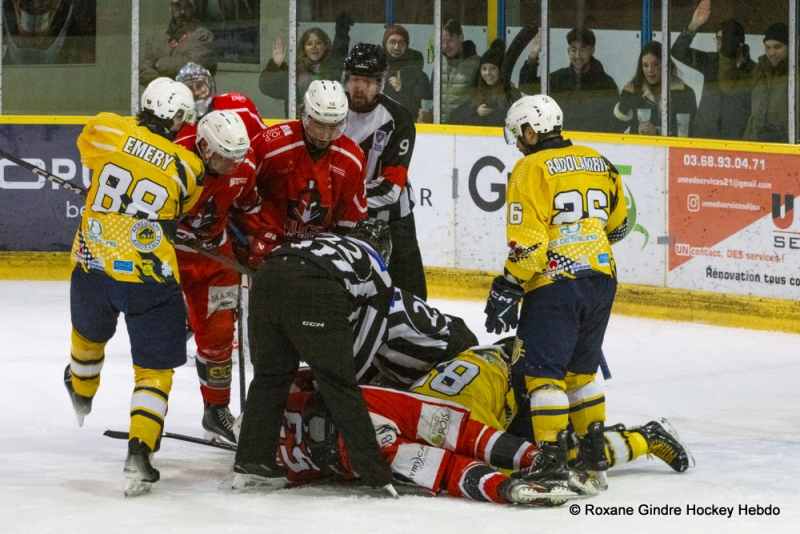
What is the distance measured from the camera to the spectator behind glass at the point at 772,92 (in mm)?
6703

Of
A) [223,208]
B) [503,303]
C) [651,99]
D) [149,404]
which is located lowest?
[149,404]

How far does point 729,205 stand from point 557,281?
125 inches

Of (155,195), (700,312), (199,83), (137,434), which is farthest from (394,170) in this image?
(700,312)

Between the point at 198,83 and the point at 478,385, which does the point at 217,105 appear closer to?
the point at 198,83

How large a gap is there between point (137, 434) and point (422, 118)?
4.58 m

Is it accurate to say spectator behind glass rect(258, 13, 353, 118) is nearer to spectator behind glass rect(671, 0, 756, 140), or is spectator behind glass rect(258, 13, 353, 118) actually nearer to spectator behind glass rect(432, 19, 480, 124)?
spectator behind glass rect(432, 19, 480, 124)

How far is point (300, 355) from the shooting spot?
3.62 meters

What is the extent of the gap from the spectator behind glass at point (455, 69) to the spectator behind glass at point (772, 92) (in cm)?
184

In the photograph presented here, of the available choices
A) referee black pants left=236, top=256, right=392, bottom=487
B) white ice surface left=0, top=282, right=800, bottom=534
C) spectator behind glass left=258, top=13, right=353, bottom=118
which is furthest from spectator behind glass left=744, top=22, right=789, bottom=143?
referee black pants left=236, top=256, right=392, bottom=487

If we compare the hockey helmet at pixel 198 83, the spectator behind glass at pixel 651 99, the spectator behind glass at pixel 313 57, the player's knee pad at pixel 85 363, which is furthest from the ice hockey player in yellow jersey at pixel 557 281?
the spectator behind glass at pixel 313 57

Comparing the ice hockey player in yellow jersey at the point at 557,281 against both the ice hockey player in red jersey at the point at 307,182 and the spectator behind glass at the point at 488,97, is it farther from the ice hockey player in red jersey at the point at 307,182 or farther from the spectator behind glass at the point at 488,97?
the spectator behind glass at the point at 488,97

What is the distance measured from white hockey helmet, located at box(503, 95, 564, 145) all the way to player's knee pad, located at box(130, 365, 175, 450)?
1313 millimetres

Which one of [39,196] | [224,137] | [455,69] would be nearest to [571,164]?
[224,137]

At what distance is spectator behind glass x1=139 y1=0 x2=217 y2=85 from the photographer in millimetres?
8062
